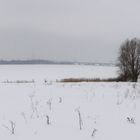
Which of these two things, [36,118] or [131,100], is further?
[131,100]

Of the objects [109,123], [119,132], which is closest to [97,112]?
[109,123]

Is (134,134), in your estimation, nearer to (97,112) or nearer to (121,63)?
(97,112)

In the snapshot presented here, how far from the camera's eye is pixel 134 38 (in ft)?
122

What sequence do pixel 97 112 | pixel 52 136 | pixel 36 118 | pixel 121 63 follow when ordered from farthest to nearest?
1. pixel 121 63
2. pixel 97 112
3. pixel 36 118
4. pixel 52 136

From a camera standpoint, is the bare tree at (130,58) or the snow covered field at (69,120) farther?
the bare tree at (130,58)

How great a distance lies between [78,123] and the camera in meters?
5.05

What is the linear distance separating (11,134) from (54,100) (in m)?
2.71

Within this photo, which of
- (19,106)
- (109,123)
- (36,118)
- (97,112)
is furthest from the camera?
(19,106)

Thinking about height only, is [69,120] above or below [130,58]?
below

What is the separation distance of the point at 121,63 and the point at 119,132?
109 ft

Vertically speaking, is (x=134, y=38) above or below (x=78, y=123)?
above

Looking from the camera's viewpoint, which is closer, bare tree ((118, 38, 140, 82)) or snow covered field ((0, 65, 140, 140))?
snow covered field ((0, 65, 140, 140))

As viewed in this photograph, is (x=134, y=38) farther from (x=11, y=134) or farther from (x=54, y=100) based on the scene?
(x=11, y=134)

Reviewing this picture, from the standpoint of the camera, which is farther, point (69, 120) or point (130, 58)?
point (130, 58)
